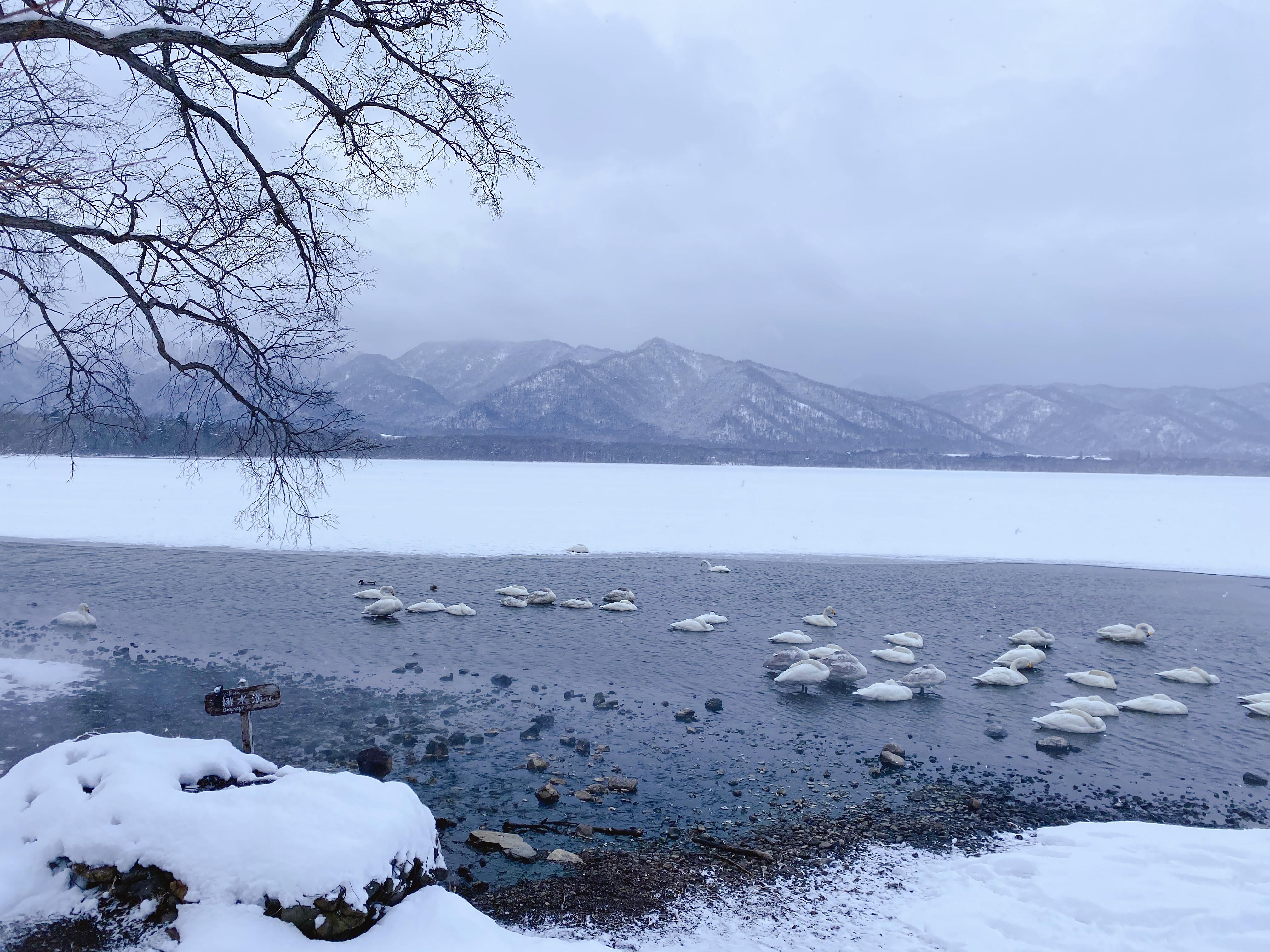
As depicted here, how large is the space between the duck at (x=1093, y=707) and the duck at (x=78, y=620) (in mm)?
15043

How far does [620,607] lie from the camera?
14.4m

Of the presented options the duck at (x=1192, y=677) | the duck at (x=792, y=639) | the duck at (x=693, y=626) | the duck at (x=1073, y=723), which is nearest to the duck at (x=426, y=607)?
the duck at (x=693, y=626)

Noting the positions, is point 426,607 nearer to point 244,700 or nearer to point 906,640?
point 244,700

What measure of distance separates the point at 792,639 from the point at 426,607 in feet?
22.5

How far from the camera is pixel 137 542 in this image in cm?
2080

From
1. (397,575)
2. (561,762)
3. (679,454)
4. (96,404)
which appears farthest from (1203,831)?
(679,454)

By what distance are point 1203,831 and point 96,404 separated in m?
10.6

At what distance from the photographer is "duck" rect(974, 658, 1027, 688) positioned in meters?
10.5

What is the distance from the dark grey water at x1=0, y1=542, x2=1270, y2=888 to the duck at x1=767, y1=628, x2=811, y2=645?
306 millimetres

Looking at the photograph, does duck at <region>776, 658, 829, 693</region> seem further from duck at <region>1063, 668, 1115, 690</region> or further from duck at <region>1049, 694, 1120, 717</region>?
duck at <region>1063, 668, 1115, 690</region>

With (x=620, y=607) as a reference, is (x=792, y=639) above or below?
above

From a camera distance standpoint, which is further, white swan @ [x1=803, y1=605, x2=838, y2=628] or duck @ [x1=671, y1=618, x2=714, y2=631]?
white swan @ [x1=803, y1=605, x2=838, y2=628]

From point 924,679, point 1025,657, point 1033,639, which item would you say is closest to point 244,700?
point 924,679

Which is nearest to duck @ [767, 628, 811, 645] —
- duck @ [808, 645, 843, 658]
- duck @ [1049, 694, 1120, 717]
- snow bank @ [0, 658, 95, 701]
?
duck @ [808, 645, 843, 658]
